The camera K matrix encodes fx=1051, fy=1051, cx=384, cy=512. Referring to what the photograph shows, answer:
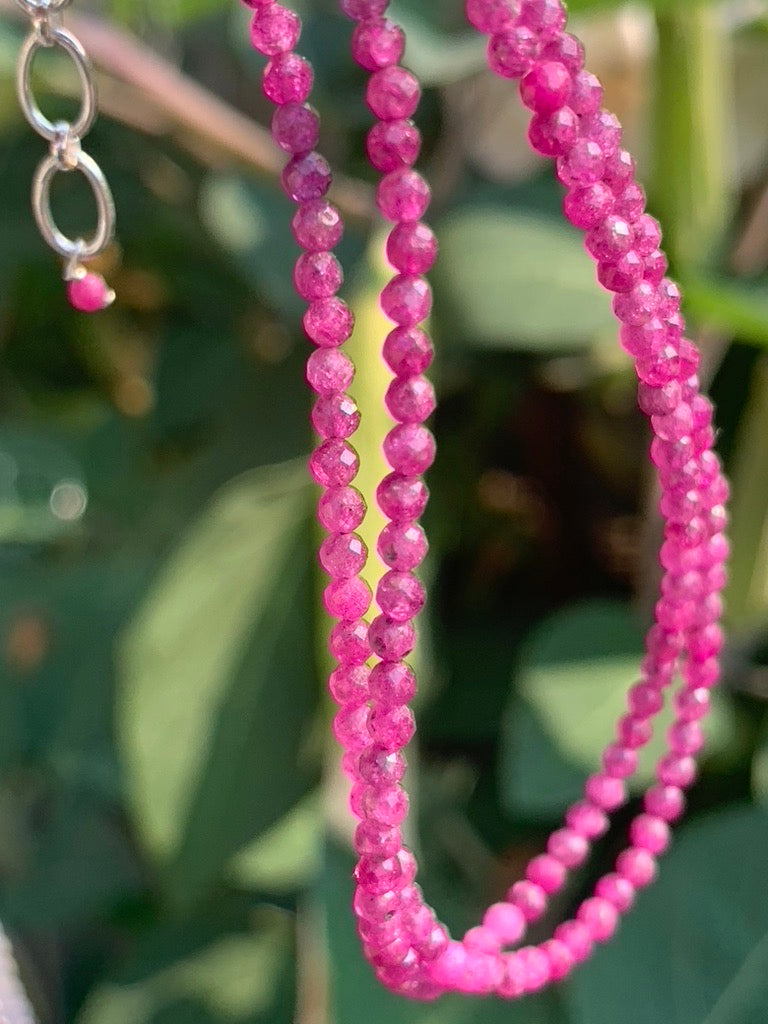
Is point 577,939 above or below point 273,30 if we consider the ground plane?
below

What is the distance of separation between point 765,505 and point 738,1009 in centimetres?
13

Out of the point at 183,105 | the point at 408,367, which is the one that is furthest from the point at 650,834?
the point at 183,105

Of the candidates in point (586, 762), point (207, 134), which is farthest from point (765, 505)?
point (207, 134)

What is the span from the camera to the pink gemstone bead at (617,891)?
0.64 ft

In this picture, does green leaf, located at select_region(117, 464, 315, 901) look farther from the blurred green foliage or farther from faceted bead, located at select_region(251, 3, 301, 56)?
faceted bead, located at select_region(251, 3, 301, 56)

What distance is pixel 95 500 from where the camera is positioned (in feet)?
1.30

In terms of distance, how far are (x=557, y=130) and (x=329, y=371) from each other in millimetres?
44

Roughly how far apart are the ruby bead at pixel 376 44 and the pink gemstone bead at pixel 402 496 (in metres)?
0.05

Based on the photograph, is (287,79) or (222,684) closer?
(287,79)

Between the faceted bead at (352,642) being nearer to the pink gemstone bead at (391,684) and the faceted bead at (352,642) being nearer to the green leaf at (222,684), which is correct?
the pink gemstone bead at (391,684)

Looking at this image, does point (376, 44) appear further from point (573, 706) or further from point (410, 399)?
point (573, 706)

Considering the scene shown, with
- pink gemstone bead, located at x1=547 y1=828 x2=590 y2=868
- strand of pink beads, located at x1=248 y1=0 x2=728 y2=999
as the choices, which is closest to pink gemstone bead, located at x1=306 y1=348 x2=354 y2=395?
strand of pink beads, located at x1=248 y1=0 x2=728 y2=999

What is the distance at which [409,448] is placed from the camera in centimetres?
14

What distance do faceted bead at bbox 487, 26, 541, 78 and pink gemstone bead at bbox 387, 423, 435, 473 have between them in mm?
48
